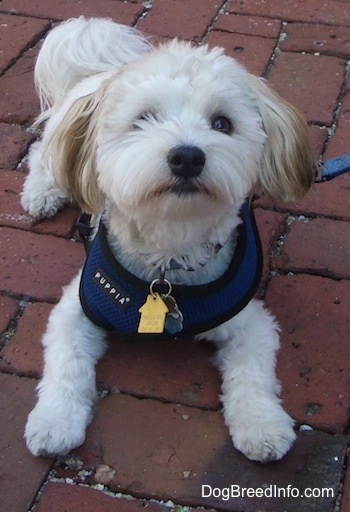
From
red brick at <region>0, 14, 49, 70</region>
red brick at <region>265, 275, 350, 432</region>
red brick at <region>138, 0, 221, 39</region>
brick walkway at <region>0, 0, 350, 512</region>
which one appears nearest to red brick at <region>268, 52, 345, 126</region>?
brick walkway at <region>0, 0, 350, 512</region>

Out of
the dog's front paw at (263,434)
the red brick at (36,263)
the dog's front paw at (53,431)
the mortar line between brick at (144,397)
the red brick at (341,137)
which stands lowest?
the red brick at (36,263)

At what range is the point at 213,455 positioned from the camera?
2.58 metres

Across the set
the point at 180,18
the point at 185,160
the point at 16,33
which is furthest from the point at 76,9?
the point at 185,160

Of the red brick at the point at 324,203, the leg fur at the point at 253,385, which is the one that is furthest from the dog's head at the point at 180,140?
the red brick at the point at 324,203

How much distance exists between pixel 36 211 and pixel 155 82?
3.92 ft

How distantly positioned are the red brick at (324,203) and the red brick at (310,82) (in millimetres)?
435

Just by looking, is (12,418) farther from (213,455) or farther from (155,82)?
(155,82)

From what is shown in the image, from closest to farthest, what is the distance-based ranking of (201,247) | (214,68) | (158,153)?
(158,153) → (214,68) → (201,247)

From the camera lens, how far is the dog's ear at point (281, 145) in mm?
2543

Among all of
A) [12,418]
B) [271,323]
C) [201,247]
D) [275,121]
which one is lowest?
[12,418]

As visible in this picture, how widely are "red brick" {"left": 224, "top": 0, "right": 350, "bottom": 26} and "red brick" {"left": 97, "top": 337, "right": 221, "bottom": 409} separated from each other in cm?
226

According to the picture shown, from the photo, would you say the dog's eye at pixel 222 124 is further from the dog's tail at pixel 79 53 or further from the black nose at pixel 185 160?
the dog's tail at pixel 79 53

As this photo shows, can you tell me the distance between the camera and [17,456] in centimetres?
257

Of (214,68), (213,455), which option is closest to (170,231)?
(214,68)
